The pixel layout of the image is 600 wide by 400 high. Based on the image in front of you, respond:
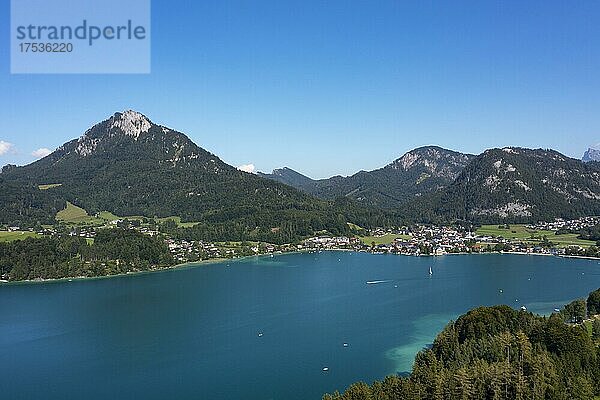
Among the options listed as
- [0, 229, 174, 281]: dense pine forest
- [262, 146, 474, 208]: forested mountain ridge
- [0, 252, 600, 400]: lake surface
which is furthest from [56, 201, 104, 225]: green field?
[262, 146, 474, 208]: forested mountain ridge

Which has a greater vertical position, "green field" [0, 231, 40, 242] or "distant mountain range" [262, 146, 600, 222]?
"distant mountain range" [262, 146, 600, 222]

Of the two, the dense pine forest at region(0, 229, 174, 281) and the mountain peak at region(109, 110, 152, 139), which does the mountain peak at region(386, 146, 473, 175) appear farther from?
the dense pine forest at region(0, 229, 174, 281)

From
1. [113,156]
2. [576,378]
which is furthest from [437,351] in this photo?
[113,156]

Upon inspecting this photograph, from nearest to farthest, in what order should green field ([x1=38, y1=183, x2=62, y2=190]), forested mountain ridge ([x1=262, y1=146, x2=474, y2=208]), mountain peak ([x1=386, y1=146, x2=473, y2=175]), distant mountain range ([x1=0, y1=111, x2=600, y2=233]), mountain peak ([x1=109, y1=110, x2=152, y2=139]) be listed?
distant mountain range ([x1=0, y1=111, x2=600, y2=233]) → green field ([x1=38, y1=183, x2=62, y2=190]) → mountain peak ([x1=109, y1=110, x2=152, y2=139]) → forested mountain ridge ([x1=262, y1=146, x2=474, y2=208]) → mountain peak ([x1=386, y1=146, x2=473, y2=175])

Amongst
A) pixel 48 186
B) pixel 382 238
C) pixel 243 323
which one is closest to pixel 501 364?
pixel 243 323

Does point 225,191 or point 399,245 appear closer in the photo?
point 399,245

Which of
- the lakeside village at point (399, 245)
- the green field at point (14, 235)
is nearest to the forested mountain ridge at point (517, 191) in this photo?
the lakeside village at point (399, 245)

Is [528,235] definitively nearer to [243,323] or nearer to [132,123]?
[243,323]
